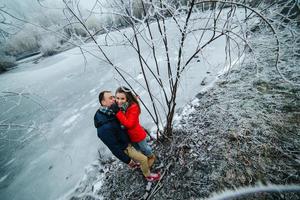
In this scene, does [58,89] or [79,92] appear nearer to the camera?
[79,92]

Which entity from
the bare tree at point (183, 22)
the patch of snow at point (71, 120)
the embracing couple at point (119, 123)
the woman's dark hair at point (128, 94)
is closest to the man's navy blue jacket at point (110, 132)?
the embracing couple at point (119, 123)

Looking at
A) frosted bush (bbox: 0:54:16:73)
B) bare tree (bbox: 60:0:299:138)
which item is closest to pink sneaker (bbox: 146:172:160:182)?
bare tree (bbox: 60:0:299:138)

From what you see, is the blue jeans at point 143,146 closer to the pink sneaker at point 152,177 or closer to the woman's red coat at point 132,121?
the woman's red coat at point 132,121

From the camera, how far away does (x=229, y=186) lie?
207 cm

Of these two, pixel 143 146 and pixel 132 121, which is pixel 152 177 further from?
pixel 132 121

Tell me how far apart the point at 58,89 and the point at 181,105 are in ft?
17.6

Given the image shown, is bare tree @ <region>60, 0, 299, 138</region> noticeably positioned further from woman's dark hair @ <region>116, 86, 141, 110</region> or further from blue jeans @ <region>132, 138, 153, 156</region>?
blue jeans @ <region>132, 138, 153, 156</region>

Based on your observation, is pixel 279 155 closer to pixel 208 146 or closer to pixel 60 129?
pixel 208 146

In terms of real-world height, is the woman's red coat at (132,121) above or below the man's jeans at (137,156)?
above

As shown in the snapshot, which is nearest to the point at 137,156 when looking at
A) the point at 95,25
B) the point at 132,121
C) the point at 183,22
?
the point at 132,121

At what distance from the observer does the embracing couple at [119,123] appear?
199 cm

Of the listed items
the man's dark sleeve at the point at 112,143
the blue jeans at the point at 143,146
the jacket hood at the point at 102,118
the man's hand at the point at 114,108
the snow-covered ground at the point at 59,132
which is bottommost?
the snow-covered ground at the point at 59,132

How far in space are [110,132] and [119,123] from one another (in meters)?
0.16

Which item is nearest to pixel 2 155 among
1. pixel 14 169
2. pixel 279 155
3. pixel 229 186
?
pixel 14 169
